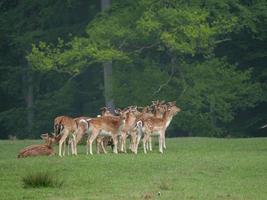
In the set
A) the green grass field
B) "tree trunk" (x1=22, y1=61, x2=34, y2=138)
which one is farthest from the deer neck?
"tree trunk" (x1=22, y1=61, x2=34, y2=138)

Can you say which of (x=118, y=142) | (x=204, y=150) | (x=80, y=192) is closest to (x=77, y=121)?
(x=118, y=142)

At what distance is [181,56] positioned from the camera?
46.7 meters

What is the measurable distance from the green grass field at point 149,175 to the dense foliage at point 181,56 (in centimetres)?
1667

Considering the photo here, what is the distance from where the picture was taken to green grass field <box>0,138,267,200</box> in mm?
18172

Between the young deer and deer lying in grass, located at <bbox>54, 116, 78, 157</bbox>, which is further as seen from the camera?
the young deer

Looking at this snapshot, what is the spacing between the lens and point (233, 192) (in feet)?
60.5

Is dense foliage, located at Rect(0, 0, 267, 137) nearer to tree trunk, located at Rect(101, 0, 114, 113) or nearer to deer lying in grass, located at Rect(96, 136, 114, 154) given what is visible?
tree trunk, located at Rect(101, 0, 114, 113)

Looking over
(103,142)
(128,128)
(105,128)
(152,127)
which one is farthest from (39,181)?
(103,142)

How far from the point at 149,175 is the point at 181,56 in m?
26.1

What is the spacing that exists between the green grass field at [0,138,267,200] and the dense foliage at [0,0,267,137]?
54.7 feet

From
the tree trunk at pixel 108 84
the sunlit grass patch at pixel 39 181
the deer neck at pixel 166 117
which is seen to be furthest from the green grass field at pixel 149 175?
the tree trunk at pixel 108 84

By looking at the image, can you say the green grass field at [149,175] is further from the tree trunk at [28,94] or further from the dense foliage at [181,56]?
the tree trunk at [28,94]

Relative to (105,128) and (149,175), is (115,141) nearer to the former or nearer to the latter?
(105,128)

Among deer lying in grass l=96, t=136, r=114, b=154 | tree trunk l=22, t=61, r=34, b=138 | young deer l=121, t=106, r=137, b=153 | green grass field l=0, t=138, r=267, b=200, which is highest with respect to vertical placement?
tree trunk l=22, t=61, r=34, b=138
